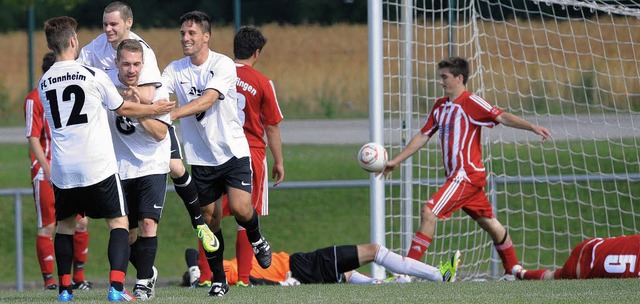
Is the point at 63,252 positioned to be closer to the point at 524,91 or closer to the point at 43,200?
the point at 43,200

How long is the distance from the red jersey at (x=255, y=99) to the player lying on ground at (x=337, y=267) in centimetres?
106

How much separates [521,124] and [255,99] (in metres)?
2.33

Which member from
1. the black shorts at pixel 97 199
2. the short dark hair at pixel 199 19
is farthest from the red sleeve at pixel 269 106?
the black shorts at pixel 97 199

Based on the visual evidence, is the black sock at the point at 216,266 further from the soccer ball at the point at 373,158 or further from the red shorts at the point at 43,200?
the red shorts at the point at 43,200

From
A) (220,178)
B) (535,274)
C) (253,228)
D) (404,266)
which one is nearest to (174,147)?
(220,178)

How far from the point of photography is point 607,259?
901 cm

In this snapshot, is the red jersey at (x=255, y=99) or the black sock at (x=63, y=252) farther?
the red jersey at (x=255, y=99)

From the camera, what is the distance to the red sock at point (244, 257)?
30.7 ft

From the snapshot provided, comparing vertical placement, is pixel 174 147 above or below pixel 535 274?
above

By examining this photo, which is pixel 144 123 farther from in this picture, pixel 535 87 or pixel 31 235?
pixel 31 235

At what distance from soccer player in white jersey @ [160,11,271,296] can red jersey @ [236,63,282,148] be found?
2.45 ft

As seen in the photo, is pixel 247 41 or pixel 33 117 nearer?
pixel 247 41

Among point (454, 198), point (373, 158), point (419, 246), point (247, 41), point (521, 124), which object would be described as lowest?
point (419, 246)

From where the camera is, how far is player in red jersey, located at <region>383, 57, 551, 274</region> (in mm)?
10125
